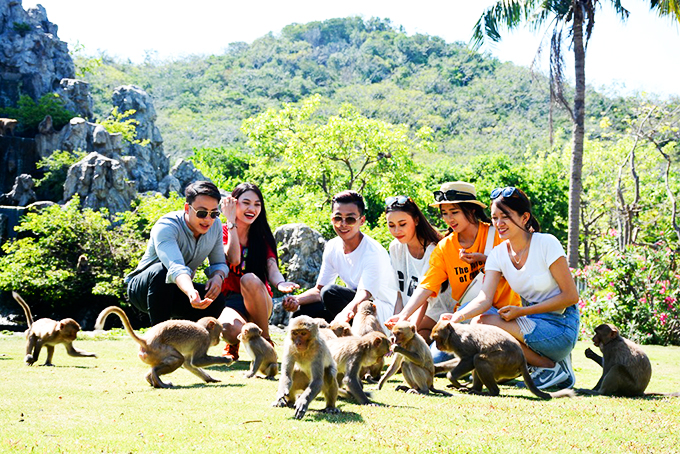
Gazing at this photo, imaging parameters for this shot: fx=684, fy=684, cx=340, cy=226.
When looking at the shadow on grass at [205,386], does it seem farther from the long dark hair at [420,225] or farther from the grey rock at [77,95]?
the grey rock at [77,95]

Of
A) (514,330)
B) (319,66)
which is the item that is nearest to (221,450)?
(514,330)

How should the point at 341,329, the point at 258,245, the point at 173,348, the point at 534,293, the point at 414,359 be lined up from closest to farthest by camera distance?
1. the point at 414,359
2. the point at 173,348
3. the point at 341,329
4. the point at 534,293
5. the point at 258,245

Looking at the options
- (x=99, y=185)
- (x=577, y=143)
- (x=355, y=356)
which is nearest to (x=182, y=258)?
(x=355, y=356)

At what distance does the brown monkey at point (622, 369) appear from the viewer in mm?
5605

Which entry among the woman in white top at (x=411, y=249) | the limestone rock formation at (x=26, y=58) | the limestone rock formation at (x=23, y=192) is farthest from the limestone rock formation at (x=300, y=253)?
the limestone rock formation at (x=26, y=58)

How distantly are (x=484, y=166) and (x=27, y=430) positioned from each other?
3599cm

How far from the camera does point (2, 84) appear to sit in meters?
35.4

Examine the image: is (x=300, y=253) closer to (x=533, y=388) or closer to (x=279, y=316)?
(x=279, y=316)

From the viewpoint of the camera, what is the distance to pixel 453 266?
695 centimetres

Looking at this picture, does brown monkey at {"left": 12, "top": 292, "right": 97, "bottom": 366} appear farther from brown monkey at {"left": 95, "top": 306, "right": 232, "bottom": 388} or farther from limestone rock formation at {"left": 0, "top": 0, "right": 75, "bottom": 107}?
limestone rock formation at {"left": 0, "top": 0, "right": 75, "bottom": 107}

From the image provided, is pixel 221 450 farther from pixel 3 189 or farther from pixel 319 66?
pixel 319 66

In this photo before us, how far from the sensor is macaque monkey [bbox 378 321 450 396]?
5367mm

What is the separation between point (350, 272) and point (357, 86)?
9113cm

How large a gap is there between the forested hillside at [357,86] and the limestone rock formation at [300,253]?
45.7 meters
